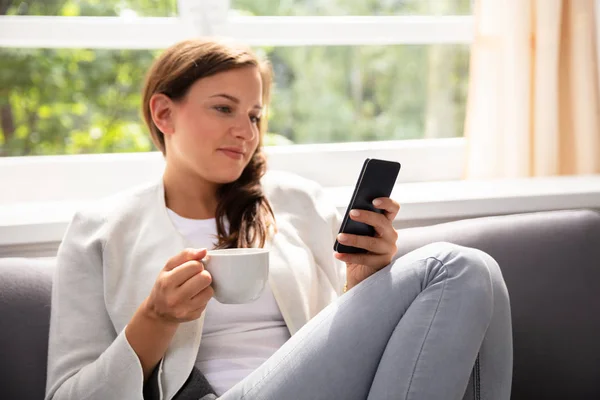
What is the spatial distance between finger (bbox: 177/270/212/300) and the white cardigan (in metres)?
0.21

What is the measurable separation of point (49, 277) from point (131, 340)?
1.26 ft

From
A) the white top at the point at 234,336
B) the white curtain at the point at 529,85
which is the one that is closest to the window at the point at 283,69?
the white curtain at the point at 529,85

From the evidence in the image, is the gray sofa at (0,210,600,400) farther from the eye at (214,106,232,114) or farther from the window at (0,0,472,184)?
the window at (0,0,472,184)

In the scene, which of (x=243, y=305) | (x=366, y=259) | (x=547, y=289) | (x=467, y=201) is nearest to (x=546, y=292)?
(x=547, y=289)

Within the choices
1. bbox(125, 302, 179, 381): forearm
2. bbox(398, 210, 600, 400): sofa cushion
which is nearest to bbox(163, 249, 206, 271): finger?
bbox(125, 302, 179, 381): forearm

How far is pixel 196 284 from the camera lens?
3.74 ft

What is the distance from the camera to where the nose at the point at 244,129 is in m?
1.53

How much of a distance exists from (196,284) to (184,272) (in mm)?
28

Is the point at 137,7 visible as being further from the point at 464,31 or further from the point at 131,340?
the point at 131,340

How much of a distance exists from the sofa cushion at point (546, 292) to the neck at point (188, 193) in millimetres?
482

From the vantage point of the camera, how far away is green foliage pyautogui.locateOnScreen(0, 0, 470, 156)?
2.73 m

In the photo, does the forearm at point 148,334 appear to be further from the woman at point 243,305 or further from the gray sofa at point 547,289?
the gray sofa at point 547,289

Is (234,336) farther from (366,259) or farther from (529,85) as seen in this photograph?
(529,85)

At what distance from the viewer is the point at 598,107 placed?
89.7 inches
